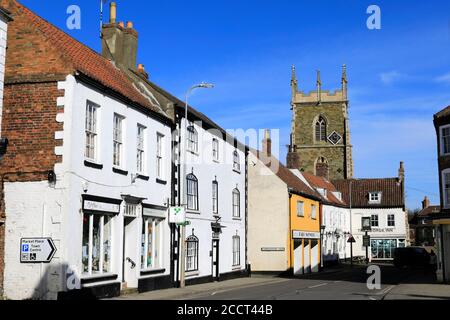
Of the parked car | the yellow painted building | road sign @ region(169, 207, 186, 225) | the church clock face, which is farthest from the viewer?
the church clock face

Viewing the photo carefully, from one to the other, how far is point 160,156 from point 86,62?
5.44 meters

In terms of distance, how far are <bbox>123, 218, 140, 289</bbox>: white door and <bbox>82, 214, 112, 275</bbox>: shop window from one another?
4.71ft

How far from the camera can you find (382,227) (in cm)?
6800

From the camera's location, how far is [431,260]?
51.8 m

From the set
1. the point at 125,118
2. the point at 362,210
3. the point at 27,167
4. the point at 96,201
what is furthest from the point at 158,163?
the point at 362,210

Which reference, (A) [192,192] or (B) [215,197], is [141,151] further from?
Result: (B) [215,197]

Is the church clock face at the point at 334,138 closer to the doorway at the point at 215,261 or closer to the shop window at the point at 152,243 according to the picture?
the doorway at the point at 215,261

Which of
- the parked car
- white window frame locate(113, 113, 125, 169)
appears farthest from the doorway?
the parked car

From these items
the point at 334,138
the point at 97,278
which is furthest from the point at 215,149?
the point at 334,138

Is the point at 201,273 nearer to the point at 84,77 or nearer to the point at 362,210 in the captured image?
the point at 84,77

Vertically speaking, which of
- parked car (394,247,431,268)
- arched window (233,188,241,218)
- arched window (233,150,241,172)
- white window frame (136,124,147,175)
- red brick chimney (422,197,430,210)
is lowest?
parked car (394,247,431,268)

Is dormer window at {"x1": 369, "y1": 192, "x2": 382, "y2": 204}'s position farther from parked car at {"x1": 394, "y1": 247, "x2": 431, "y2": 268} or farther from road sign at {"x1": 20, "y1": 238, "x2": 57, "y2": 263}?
road sign at {"x1": 20, "y1": 238, "x2": 57, "y2": 263}

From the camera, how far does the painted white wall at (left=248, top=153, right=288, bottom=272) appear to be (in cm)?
3950
